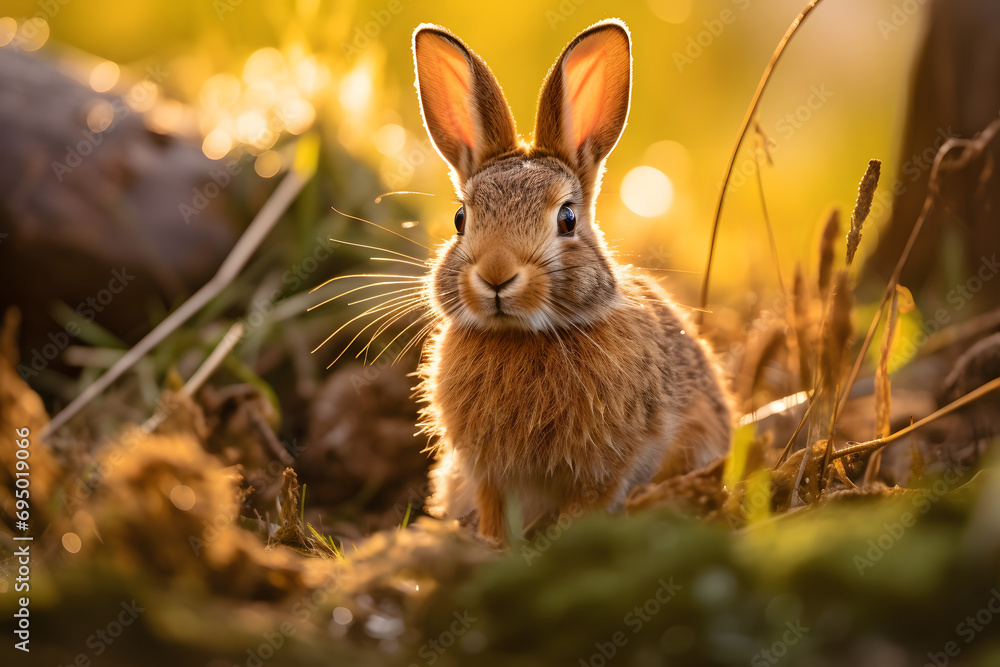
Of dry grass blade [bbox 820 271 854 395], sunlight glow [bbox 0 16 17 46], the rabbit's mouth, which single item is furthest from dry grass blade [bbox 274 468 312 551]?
sunlight glow [bbox 0 16 17 46]

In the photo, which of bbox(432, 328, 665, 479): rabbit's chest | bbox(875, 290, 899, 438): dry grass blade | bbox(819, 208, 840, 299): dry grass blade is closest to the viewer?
bbox(875, 290, 899, 438): dry grass blade

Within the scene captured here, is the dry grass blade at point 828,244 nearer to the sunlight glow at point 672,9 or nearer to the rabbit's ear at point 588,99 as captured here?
the rabbit's ear at point 588,99

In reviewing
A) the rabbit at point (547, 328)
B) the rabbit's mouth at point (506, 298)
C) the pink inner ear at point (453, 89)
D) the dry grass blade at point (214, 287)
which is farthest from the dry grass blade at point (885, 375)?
the dry grass blade at point (214, 287)

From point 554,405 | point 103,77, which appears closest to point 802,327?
point 554,405

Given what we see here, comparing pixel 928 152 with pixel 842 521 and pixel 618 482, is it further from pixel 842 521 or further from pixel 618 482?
pixel 842 521

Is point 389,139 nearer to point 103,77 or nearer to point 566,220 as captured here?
point 103,77

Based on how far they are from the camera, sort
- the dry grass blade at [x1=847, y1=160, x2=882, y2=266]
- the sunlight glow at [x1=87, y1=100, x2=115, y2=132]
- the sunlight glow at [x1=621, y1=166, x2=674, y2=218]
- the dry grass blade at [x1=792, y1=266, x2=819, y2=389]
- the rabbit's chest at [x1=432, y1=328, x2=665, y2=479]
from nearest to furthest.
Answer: the dry grass blade at [x1=847, y1=160, x2=882, y2=266], the rabbit's chest at [x1=432, y1=328, x2=665, y2=479], the dry grass blade at [x1=792, y1=266, x2=819, y2=389], the sunlight glow at [x1=87, y1=100, x2=115, y2=132], the sunlight glow at [x1=621, y1=166, x2=674, y2=218]

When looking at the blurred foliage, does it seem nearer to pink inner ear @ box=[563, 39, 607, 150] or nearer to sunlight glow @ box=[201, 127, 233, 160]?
sunlight glow @ box=[201, 127, 233, 160]

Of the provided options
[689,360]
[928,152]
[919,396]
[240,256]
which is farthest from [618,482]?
[928,152]
